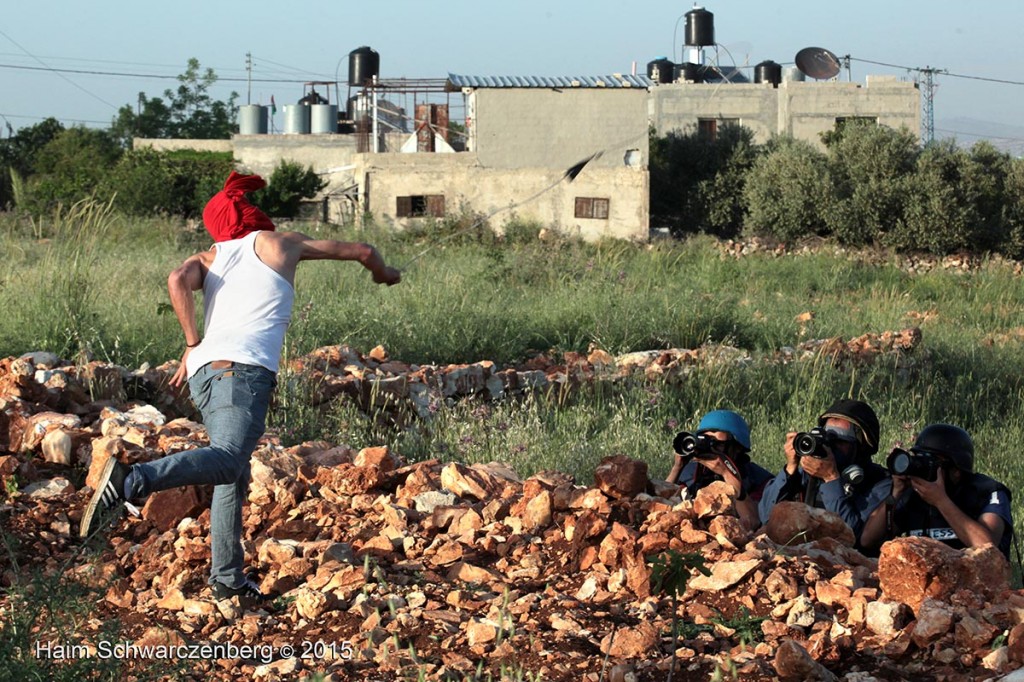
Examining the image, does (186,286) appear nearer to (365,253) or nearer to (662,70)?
(365,253)

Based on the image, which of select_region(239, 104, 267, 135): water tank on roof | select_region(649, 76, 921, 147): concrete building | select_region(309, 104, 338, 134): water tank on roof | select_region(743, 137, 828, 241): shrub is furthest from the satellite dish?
select_region(239, 104, 267, 135): water tank on roof

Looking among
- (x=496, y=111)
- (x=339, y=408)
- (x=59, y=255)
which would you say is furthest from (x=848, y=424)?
(x=496, y=111)

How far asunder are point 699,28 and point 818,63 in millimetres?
8734

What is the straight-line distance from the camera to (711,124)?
40438mm

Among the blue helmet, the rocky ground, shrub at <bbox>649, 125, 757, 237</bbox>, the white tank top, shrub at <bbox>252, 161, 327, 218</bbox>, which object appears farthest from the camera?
shrub at <bbox>649, 125, 757, 237</bbox>

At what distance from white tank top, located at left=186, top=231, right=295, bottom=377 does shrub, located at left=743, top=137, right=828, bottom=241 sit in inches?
1113

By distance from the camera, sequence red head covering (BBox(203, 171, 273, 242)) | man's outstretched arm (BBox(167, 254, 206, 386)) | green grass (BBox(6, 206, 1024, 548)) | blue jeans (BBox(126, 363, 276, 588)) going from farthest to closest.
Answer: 1. green grass (BBox(6, 206, 1024, 548))
2. red head covering (BBox(203, 171, 273, 242))
3. man's outstretched arm (BBox(167, 254, 206, 386))
4. blue jeans (BBox(126, 363, 276, 588))

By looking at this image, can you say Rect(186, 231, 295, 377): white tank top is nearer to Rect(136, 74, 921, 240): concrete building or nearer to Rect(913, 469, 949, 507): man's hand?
Rect(913, 469, 949, 507): man's hand

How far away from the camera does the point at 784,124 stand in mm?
40062

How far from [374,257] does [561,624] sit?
1622mm

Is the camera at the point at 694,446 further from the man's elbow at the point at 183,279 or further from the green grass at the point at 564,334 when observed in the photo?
the man's elbow at the point at 183,279

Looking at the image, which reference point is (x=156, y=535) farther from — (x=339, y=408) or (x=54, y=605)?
(x=339, y=408)

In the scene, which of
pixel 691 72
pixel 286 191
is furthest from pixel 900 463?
pixel 691 72

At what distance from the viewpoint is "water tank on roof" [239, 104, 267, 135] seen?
44.1 m
